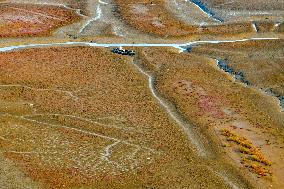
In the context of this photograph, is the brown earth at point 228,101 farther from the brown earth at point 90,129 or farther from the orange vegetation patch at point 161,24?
the orange vegetation patch at point 161,24

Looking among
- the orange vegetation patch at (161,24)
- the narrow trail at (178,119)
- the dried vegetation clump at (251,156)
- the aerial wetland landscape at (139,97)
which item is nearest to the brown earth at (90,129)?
the aerial wetland landscape at (139,97)

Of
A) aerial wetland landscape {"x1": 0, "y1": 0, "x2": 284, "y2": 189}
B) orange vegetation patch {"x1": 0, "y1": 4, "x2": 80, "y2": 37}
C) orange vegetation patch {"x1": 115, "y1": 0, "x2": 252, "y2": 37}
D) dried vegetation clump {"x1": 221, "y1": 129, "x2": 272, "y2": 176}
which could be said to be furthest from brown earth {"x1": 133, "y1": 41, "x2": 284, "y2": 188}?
orange vegetation patch {"x1": 0, "y1": 4, "x2": 80, "y2": 37}

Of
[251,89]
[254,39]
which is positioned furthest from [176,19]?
[251,89]

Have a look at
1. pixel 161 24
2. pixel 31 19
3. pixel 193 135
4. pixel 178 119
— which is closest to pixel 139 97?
pixel 178 119

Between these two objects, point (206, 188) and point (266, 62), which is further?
point (266, 62)

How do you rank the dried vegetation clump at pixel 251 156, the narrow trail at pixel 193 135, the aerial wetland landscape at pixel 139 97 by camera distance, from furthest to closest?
1. the dried vegetation clump at pixel 251 156
2. the aerial wetland landscape at pixel 139 97
3. the narrow trail at pixel 193 135

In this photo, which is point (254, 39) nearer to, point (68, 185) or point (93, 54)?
point (93, 54)
